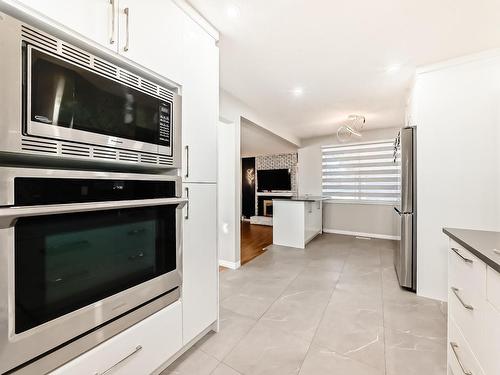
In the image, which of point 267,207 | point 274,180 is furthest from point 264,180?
point 267,207

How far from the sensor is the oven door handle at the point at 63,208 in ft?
2.41

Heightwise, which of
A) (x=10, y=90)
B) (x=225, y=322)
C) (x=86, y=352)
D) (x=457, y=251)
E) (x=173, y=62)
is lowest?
(x=225, y=322)

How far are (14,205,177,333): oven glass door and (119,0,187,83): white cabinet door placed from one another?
78cm

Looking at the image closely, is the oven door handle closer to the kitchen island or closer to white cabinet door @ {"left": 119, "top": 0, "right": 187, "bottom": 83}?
white cabinet door @ {"left": 119, "top": 0, "right": 187, "bottom": 83}

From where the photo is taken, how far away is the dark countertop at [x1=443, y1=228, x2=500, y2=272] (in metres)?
0.85

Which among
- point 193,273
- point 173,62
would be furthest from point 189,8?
point 193,273

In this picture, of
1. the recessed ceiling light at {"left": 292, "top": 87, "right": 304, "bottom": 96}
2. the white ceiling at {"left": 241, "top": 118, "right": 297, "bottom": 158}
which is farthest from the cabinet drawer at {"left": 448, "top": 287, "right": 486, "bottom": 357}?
the white ceiling at {"left": 241, "top": 118, "right": 297, "bottom": 158}

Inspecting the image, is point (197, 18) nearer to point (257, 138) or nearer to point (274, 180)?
point (257, 138)

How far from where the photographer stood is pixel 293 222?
14.5ft

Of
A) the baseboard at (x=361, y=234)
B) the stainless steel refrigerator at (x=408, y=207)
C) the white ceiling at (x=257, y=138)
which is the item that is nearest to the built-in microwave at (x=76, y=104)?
the stainless steel refrigerator at (x=408, y=207)

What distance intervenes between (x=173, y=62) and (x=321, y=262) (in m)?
3.24

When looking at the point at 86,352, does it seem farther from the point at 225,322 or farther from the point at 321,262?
the point at 321,262

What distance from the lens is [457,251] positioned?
3.86 ft

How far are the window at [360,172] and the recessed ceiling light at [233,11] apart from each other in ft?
14.8
